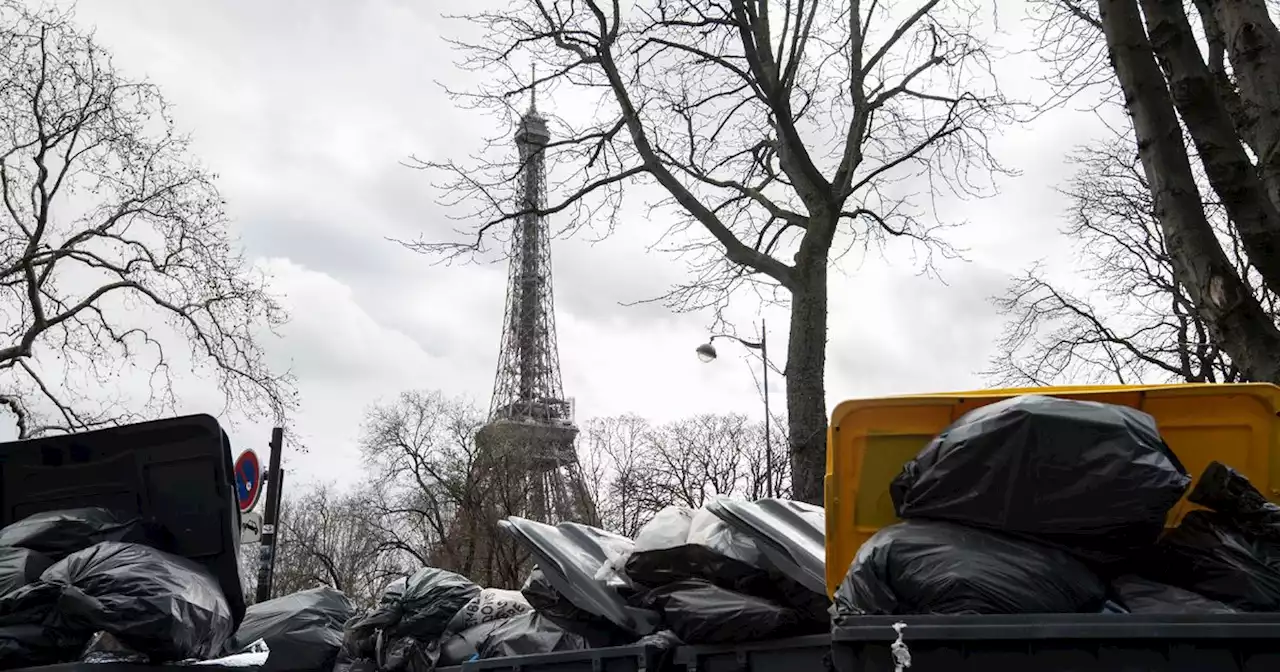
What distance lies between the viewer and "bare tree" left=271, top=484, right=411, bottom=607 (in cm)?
3600

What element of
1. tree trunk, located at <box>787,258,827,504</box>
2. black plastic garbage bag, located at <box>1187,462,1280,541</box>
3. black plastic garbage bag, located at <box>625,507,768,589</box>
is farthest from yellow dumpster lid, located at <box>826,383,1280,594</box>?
tree trunk, located at <box>787,258,827,504</box>

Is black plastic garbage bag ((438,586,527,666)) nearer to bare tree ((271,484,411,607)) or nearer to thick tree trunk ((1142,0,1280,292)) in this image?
thick tree trunk ((1142,0,1280,292))

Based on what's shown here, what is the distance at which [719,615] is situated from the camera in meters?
4.61

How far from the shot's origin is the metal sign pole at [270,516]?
11.4 meters

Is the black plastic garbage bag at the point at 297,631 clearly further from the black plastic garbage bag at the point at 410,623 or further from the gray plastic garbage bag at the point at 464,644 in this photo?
the gray plastic garbage bag at the point at 464,644

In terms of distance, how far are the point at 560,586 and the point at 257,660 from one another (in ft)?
5.48

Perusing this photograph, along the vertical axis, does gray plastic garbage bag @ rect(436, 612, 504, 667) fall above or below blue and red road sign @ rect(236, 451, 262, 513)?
below

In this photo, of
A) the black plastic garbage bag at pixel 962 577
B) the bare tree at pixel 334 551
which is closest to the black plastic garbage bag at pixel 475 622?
the black plastic garbage bag at pixel 962 577

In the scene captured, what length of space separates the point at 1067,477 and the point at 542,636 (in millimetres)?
3346

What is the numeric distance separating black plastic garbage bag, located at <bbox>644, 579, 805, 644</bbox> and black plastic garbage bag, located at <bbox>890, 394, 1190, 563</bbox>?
1.61 meters

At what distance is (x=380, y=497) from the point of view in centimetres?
3475

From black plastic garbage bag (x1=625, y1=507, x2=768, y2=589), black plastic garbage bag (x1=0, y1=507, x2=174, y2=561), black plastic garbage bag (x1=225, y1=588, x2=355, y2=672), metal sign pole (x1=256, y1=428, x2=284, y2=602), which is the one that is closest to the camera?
black plastic garbage bag (x1=0, y1=507, x2=174, y2=561)

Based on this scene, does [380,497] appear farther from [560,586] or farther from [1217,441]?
[1217,441]

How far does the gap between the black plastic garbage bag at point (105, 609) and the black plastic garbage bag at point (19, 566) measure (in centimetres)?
21
